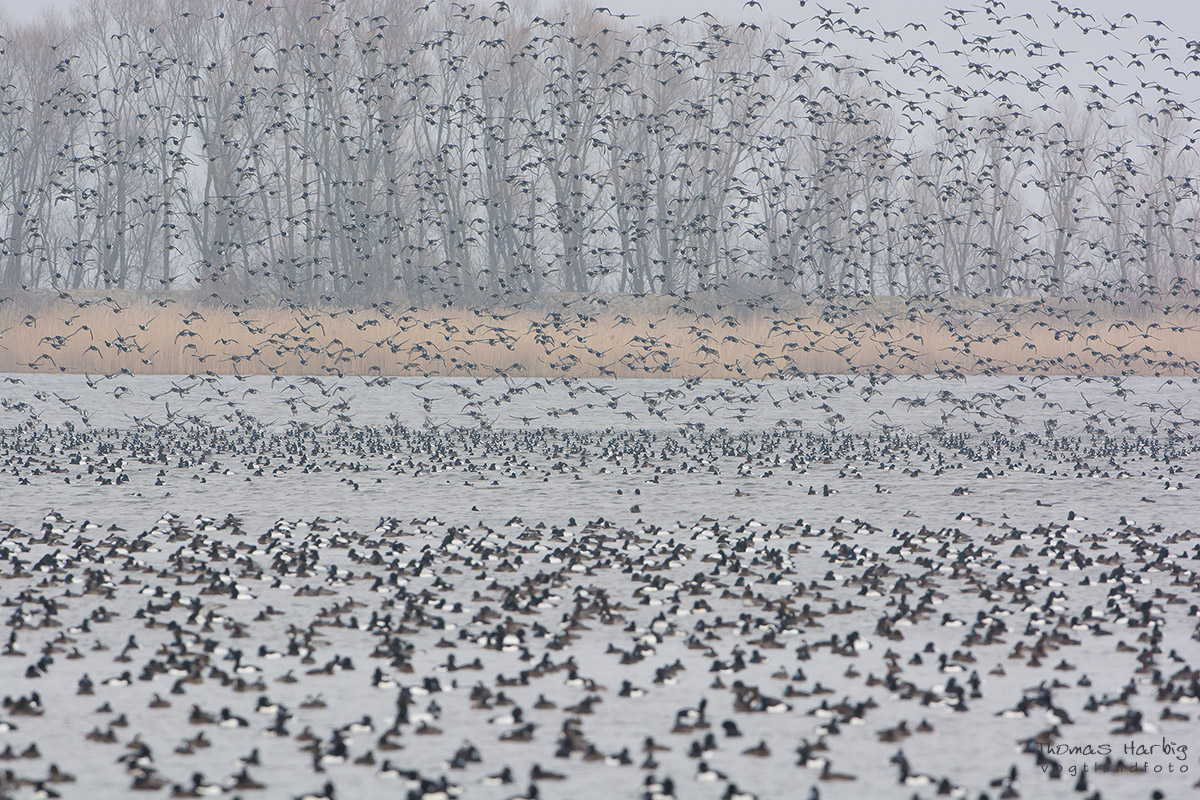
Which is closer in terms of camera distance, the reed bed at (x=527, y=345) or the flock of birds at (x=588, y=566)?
the flock of birds at (x=588, y=566)

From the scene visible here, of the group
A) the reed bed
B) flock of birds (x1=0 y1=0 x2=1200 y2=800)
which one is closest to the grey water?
flock of birds (x1=0 y1=0 x2=1200 y2=800)

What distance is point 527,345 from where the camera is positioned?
3450cm

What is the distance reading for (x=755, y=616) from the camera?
32.0 feet

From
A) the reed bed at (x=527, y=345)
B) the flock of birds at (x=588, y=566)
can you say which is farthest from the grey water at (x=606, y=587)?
the reed bed at (x=527, y=345)

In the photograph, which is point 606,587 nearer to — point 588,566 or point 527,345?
point 588,566

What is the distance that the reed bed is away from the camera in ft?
104

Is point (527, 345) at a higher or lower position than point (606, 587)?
higher

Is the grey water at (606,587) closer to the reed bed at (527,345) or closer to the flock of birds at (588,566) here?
the flock of birds at (588,566)

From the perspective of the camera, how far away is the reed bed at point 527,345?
3155 cm

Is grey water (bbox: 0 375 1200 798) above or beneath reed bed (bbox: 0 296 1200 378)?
beneath

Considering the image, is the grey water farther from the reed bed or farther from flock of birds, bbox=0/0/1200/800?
the reed bed

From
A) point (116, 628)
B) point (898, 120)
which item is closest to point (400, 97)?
point (898, 120)

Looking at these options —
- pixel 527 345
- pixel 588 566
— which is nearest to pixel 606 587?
pixel 588 566

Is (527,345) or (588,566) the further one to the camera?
(527,345)
